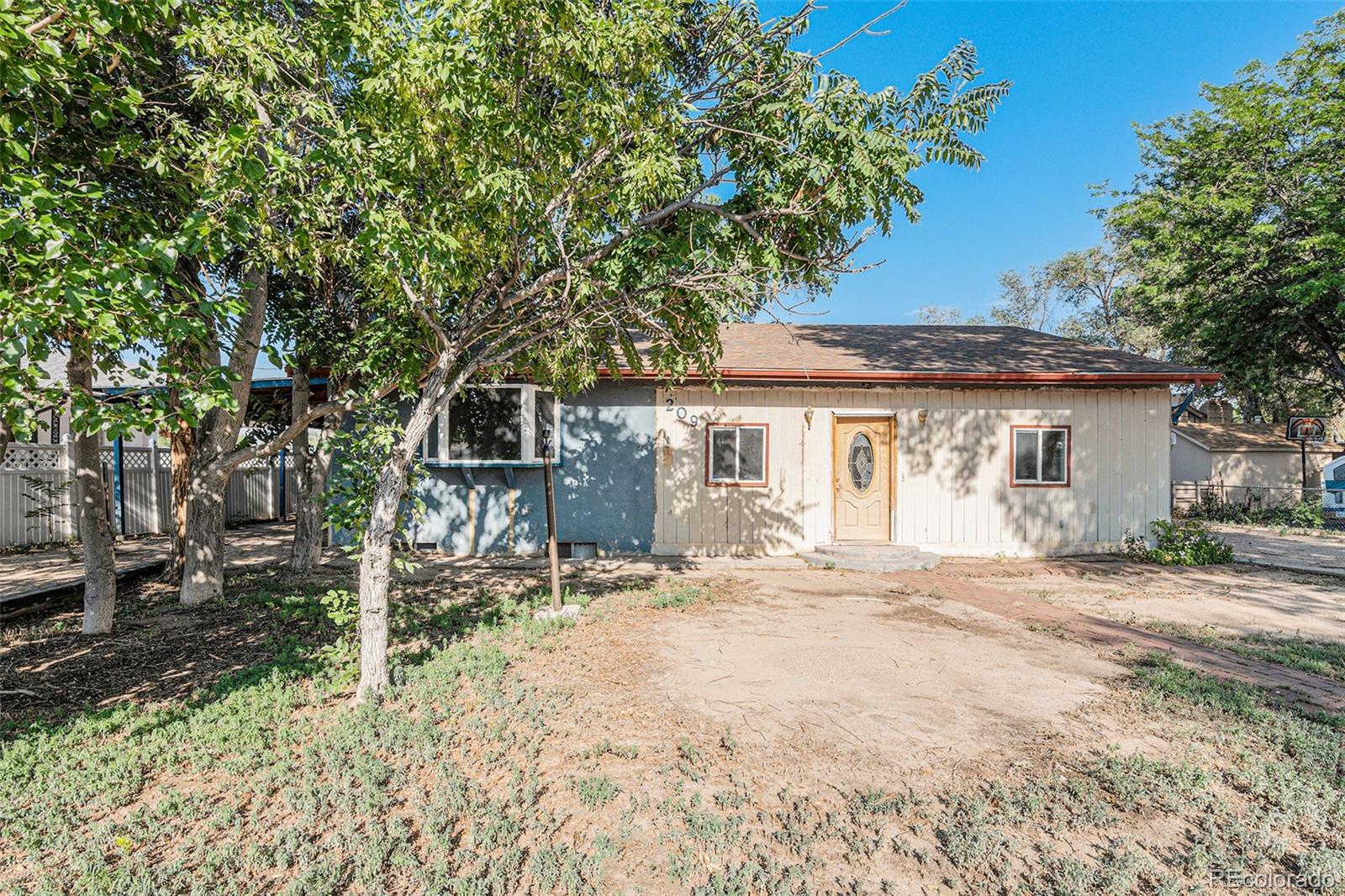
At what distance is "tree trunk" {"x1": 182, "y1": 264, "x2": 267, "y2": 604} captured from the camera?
217 inches

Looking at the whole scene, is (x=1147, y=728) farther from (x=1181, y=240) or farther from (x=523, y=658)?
(x=1181, y=240)

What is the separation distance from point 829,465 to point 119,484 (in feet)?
40.3

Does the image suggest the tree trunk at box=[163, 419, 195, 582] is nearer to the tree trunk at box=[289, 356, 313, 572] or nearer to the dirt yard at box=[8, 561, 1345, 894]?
the tree trunk at box=[289, 356, 313, 572]

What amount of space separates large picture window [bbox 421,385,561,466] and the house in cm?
3

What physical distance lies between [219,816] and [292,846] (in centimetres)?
45

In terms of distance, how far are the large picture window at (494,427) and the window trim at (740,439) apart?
2301mm

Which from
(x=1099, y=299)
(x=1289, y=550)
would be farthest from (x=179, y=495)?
(x=1099, y=299)

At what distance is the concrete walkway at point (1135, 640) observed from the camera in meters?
3.98

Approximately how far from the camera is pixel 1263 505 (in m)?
Result: 15.5

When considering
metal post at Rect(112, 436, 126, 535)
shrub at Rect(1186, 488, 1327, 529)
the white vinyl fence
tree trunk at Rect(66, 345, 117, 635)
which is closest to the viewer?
tree trunk at Rect(66, 345, 117, 635)

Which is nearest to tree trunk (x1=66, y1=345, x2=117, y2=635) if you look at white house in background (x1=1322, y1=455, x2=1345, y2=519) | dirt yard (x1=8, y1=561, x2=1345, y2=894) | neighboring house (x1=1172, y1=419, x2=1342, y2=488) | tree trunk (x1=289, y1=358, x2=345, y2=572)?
dirt yard (x1=8, y1=561, x2=1345, y2=894)

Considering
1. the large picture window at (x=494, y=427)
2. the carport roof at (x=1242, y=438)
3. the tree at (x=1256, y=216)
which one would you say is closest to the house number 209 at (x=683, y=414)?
the large picture window at (x=494, y=427)

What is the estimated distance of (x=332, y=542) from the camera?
9.30m

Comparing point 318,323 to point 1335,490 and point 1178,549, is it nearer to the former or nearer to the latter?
point 1178,549
